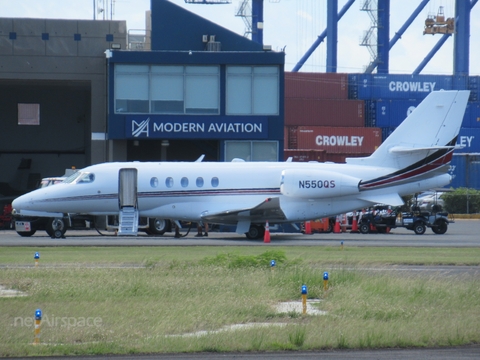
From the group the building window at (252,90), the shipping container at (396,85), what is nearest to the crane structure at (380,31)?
the shipping container at (396,85)

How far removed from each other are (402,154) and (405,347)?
71.9 feet

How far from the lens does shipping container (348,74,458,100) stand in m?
80.7

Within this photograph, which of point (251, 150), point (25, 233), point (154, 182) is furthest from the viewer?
point (251, 150)

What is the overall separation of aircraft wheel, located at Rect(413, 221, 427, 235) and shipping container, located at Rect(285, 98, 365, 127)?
3931 cm

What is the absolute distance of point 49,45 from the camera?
4028 centimetres

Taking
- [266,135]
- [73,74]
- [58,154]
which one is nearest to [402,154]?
[266,135]

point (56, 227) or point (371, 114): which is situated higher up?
point (371, 114)

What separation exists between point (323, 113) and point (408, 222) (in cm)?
3966

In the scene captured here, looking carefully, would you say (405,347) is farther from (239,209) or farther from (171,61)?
(171,61)

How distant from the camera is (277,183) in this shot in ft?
104

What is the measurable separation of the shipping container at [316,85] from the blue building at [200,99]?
38.7 meters

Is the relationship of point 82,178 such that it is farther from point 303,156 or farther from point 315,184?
point 303,156

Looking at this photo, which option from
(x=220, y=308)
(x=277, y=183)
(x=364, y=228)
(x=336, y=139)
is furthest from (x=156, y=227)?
(x=336, y=139)

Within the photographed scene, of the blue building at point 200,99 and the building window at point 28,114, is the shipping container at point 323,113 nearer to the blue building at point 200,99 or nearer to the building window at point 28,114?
the building window at point 28,114
